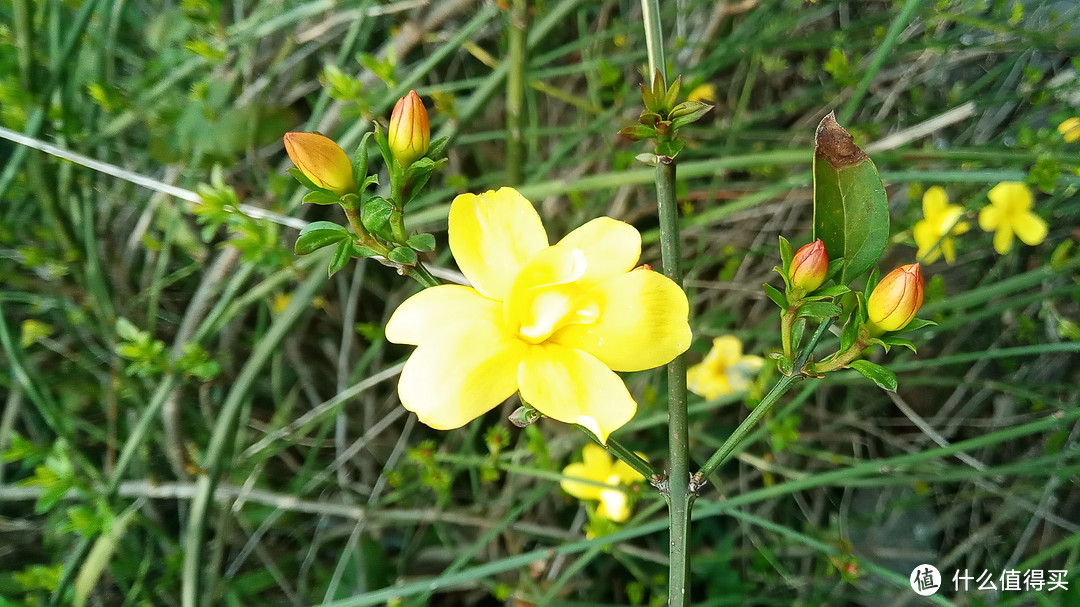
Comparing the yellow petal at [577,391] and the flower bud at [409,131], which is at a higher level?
the flower bud at [409,131]

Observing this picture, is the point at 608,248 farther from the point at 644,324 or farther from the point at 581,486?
the point at 581,486

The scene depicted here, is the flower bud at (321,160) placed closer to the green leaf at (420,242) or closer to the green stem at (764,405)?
the green leaf at (420,242)

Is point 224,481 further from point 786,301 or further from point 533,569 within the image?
point 786,301

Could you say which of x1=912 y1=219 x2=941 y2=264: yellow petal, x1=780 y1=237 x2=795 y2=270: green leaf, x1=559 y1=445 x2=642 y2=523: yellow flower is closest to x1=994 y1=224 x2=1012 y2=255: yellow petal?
x1=912 y1=219 x2=941 y2=264: yellow petal

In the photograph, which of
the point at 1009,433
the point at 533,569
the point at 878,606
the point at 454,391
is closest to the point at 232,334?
the point at 533,569

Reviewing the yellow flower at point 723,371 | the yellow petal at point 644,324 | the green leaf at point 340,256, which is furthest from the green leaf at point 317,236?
the yellow flower at point 723,371

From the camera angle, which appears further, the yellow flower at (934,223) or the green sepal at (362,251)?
the yellow flower at (934,223)
